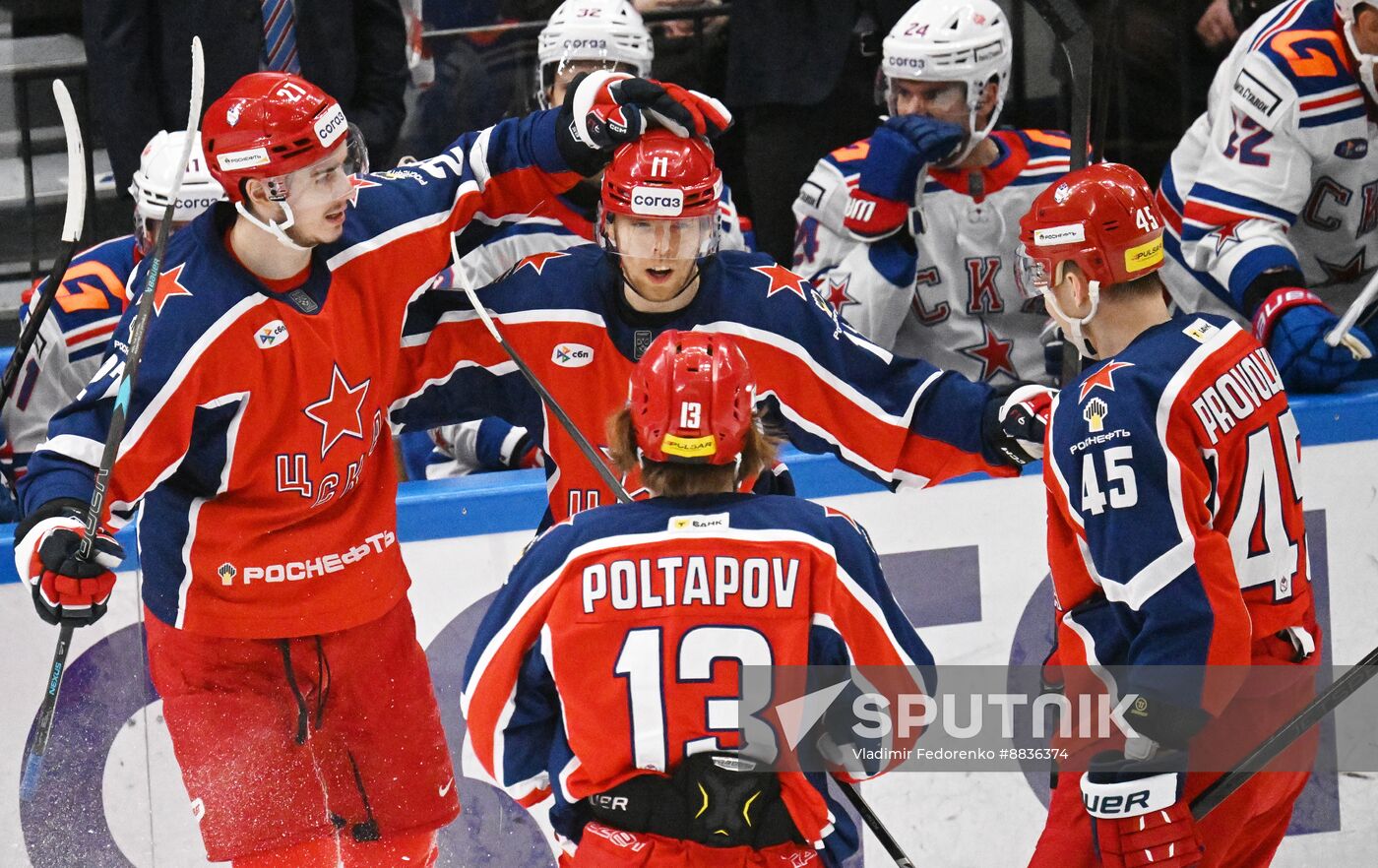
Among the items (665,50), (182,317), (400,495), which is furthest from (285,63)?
(182,317)

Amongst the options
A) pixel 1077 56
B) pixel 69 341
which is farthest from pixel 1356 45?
pixel 69 341

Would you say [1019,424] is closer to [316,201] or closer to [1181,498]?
[1181,498]

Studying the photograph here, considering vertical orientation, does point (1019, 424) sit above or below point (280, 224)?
below

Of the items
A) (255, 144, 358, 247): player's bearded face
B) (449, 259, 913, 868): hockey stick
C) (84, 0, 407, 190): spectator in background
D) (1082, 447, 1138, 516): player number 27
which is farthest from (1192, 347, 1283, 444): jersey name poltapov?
(84, 0, 407, 190): spectator in background

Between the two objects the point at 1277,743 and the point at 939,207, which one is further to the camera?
the point at 939,207

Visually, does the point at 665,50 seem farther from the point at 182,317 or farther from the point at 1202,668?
the point at 1202,668

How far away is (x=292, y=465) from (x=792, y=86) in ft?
6.53

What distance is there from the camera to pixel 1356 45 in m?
4.12

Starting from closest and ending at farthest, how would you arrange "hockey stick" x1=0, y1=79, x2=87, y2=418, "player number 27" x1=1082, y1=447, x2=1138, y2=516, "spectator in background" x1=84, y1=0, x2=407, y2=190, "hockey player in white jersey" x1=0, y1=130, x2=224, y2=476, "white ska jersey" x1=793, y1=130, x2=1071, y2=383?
"player number 27" x1=1082, y1=447, x2=1138, y2=516
"hockey stick" x1=0, y1=79, x2=87, y2=418
"hockey player in white jersey" x1=0, y1=130, x2=224, y2=476
"white ska jersey" x1=793, y1=130, x2=1071, y2=383
"spectator in background" x1=84, y1=0, x2=407, y2=190

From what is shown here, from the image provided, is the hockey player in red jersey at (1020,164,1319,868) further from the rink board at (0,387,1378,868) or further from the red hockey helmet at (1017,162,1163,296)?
the rink board at (0,387,1378,868)

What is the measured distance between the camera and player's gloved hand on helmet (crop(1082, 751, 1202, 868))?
2.72 meters

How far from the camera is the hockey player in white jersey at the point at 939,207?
420cm

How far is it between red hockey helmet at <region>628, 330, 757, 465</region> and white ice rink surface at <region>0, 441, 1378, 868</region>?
132 cm

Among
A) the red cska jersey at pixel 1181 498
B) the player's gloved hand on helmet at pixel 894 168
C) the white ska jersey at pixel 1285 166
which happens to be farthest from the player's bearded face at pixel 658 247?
the white ska jersey at pixel 1285 166
